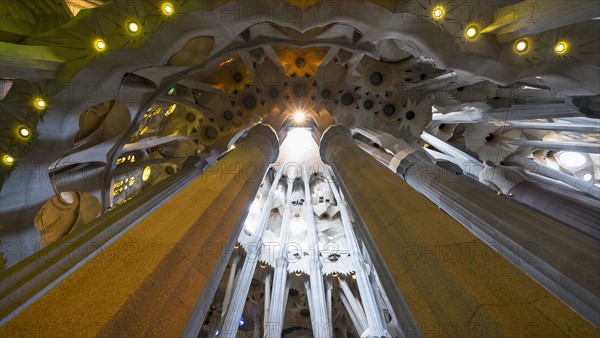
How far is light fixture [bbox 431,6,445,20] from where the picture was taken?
506 centimetres

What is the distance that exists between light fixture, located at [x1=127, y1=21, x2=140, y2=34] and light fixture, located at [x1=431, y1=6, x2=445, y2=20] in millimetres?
5159

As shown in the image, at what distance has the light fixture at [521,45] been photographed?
5.26m

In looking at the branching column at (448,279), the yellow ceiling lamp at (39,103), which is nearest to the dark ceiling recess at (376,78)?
the branching column at (448,279)

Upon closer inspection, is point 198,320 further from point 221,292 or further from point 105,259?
point 221,292

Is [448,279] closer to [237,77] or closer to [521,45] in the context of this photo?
[521,45]

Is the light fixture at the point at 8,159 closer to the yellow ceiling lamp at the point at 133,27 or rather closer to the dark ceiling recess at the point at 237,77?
the yellow ceiling lamp at the point at 133,27

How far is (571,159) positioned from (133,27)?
25.0 metres

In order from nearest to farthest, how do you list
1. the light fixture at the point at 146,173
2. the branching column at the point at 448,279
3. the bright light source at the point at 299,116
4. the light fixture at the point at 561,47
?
the branching column at the point at 448,279 → the light fixture at the point at 561,47 → the bright light source at the point at 299,116 → the light fixture at the point at 146,173

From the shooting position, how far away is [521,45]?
5.29 meters

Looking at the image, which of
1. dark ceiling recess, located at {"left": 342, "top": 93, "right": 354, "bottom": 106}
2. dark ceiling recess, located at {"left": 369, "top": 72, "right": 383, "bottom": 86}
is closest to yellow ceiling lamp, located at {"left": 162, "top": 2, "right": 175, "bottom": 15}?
dark ceiling recess, located at {"left": 342, "top": 93, "right": 354, "bottom": 106}

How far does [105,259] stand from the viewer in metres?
2.69

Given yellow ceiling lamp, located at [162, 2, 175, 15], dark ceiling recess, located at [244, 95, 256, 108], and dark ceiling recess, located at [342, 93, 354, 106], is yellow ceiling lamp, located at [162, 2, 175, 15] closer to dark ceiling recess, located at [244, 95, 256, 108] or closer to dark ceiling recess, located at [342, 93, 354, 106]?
dark ceiling recess, located at [244, 95, 256, 108]

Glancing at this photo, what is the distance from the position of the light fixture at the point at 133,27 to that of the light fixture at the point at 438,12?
516 cm

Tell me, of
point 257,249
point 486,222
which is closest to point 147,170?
point 257,249
